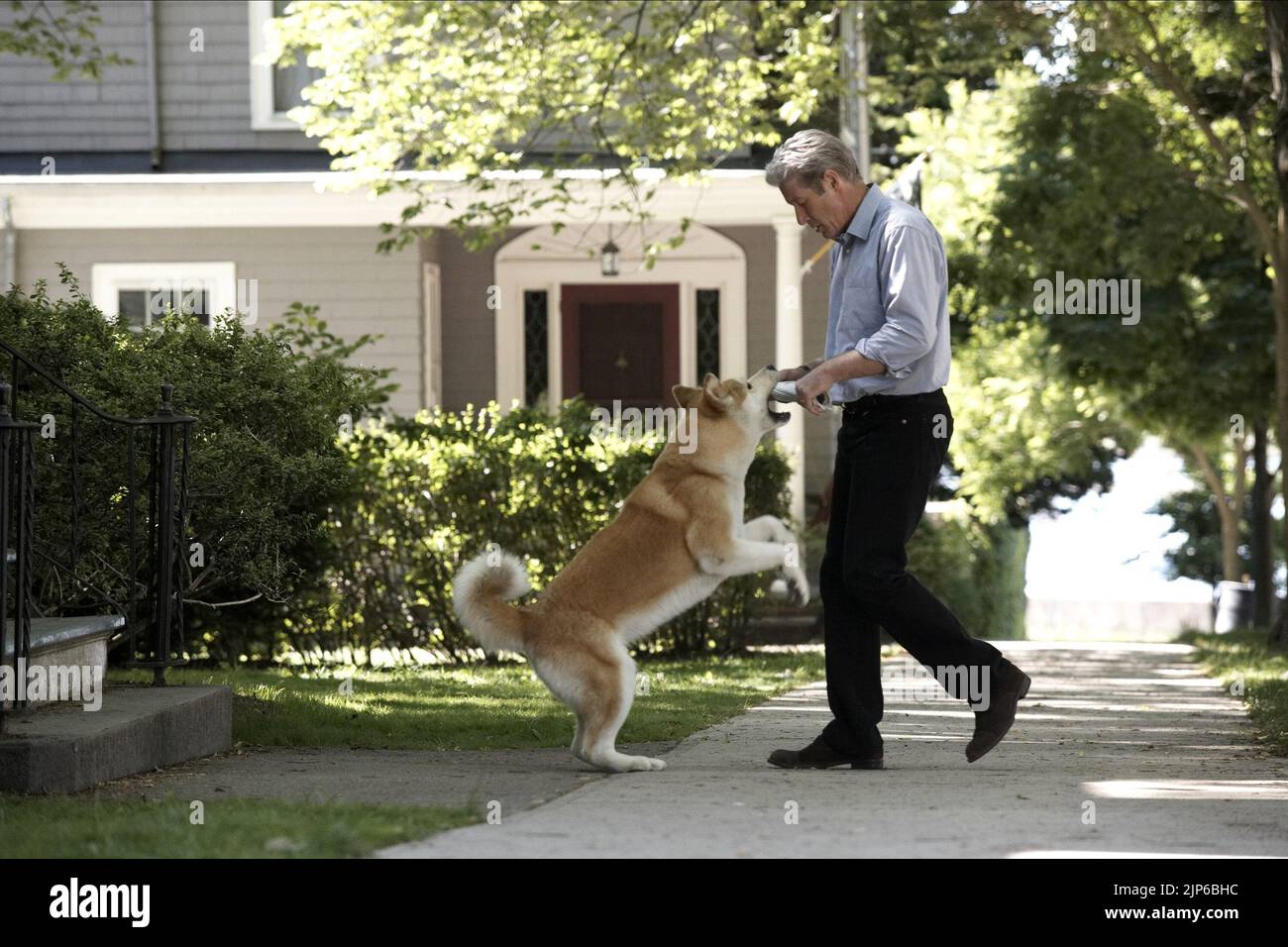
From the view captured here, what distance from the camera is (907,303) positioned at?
18.8 ft

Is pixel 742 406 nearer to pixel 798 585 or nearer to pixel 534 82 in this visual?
pixel 798 585

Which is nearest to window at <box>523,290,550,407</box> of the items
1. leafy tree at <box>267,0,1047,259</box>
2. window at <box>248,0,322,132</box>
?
window at <box>248,0,322,132</box>

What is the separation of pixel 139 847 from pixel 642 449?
7.21 metres

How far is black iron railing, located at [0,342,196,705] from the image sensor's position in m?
7.05

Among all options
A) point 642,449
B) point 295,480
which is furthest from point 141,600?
point 642,449

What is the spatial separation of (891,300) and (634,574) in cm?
133

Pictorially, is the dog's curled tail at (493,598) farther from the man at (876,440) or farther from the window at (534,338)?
the window at (534,338)

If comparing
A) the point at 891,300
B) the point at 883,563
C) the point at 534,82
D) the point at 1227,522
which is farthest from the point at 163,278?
the point at 1227,522

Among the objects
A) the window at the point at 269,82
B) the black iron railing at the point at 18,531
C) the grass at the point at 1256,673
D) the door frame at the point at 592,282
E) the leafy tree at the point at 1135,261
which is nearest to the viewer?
the black iron railing at the point at 18,531

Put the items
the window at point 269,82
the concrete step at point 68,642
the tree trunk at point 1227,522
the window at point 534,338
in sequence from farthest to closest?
the tree trunk at point 1227,522 < the window at point 534,338 < the window at point 269,82 < the concrete step at point 68,642

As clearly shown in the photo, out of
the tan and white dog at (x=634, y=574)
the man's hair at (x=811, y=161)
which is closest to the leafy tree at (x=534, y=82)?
the tan and white dog at (x=634, y=574)

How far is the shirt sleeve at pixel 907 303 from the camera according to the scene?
5.72 metres

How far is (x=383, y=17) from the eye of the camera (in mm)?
13742

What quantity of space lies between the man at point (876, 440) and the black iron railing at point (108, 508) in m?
2.69
